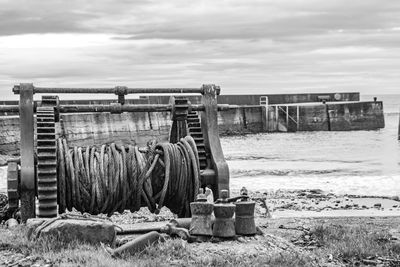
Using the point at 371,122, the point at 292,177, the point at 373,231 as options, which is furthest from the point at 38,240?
the point at 371,122

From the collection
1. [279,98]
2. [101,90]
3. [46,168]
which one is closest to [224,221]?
[46,168]

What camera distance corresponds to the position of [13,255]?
20.6 feet

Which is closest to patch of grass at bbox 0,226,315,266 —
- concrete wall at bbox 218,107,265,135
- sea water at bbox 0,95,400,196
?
sea water at bbox 0,95,400,196

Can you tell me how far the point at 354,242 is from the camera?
24.5 feet

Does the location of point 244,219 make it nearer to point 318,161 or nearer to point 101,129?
point 318,161

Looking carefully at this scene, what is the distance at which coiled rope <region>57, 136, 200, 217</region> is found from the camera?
8.00 metres

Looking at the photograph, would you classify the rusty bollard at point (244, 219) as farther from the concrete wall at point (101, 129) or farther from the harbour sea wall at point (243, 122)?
the harbour sea wall at point (243, 122)

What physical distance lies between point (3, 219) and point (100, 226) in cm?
256

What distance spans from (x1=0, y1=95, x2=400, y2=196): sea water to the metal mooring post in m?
10.4

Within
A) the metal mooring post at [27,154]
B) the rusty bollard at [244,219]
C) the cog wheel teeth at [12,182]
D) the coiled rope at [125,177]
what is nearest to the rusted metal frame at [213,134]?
the coiled rope at [125,177]

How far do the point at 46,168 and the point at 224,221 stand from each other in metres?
2.02

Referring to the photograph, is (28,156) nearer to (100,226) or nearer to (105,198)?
(105,198)

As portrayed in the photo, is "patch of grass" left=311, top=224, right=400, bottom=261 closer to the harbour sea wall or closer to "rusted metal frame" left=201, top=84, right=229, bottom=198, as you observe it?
"rusted metal frame" left=201, top=84, right=229, bottom=198

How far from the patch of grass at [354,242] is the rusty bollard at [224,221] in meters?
0.92
